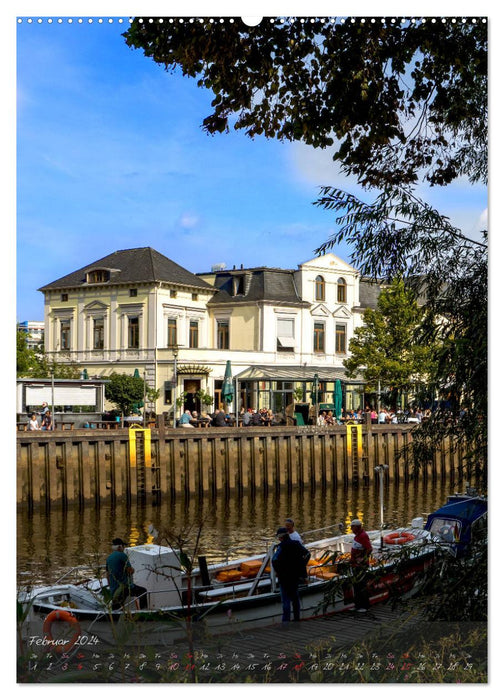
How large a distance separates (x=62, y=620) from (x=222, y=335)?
5010mm

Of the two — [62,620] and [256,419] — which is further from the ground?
[62,620]

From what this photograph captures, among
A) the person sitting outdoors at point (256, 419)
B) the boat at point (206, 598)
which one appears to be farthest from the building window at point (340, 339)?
the person sitting outdoors at point (256, 419)

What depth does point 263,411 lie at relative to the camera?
2789 cm

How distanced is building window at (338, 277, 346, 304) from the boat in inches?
76.2

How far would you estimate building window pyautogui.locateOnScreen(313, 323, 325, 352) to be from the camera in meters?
8.81

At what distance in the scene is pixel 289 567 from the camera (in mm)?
8797

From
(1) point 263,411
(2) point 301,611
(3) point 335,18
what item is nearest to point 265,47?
(3) point 335,18

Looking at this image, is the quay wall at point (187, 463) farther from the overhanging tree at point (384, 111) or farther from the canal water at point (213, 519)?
the overhanging tree at point (384, 111)

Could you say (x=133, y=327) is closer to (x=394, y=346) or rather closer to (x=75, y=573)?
(x=394, y=346)

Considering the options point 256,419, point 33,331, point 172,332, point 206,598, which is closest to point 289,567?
point 206,598

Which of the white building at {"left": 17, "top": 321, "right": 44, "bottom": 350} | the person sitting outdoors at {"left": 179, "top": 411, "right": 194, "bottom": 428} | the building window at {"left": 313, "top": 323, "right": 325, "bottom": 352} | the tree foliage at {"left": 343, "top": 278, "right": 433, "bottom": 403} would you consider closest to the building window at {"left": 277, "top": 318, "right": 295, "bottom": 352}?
the building window at {"left": 313, "top": 323, "right": 325, "bottom": 352}

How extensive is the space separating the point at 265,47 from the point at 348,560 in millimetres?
3962

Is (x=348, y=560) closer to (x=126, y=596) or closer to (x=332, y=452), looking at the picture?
(x=126, y=596)

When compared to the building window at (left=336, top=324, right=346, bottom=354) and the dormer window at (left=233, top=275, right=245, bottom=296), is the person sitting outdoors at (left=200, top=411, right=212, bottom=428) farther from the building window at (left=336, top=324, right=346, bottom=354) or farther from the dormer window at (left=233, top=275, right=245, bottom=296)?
the dormer window at (left=233, top=275, right=245, bottom=296)
